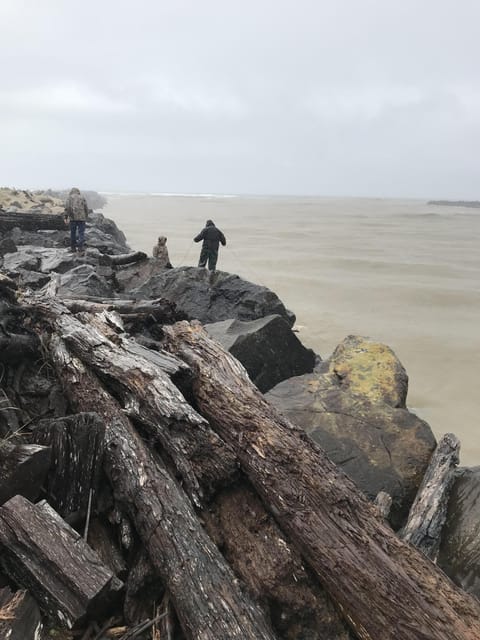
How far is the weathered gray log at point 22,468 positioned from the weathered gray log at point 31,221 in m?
15.4

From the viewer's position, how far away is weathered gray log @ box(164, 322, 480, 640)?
8.34ft

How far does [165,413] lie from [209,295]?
19.7 ft

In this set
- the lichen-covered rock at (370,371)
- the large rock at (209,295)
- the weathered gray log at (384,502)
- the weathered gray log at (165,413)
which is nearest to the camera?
the weathered gray log at (165,413)

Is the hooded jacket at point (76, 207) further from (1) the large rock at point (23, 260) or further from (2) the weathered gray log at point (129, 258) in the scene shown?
(2) the weathered gray log at point (129, 258)

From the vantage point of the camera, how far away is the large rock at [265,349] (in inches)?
245

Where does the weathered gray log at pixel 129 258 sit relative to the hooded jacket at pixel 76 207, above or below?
below

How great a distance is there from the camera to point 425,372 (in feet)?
31.1

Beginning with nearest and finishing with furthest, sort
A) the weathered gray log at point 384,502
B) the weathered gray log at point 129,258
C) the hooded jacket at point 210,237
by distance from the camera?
the weathered gray log at point 384,502 < the weathered gray log at point 129,258 < the hooded jacket at point 210,237

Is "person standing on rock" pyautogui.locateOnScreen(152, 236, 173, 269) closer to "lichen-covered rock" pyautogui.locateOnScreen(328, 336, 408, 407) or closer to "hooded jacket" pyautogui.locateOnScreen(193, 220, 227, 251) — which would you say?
"hooded jacket" pyautogui.locateOnScreen(193, 220, 227, 251)

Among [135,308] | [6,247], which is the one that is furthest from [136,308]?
[6,247]

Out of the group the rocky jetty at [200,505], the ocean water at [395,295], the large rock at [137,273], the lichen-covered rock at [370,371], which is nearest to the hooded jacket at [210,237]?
the large rock at [137,273]

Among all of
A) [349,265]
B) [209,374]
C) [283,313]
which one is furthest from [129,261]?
[349,265]

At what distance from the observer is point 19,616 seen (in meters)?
2.34

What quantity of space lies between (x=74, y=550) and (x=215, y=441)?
3.69ft
